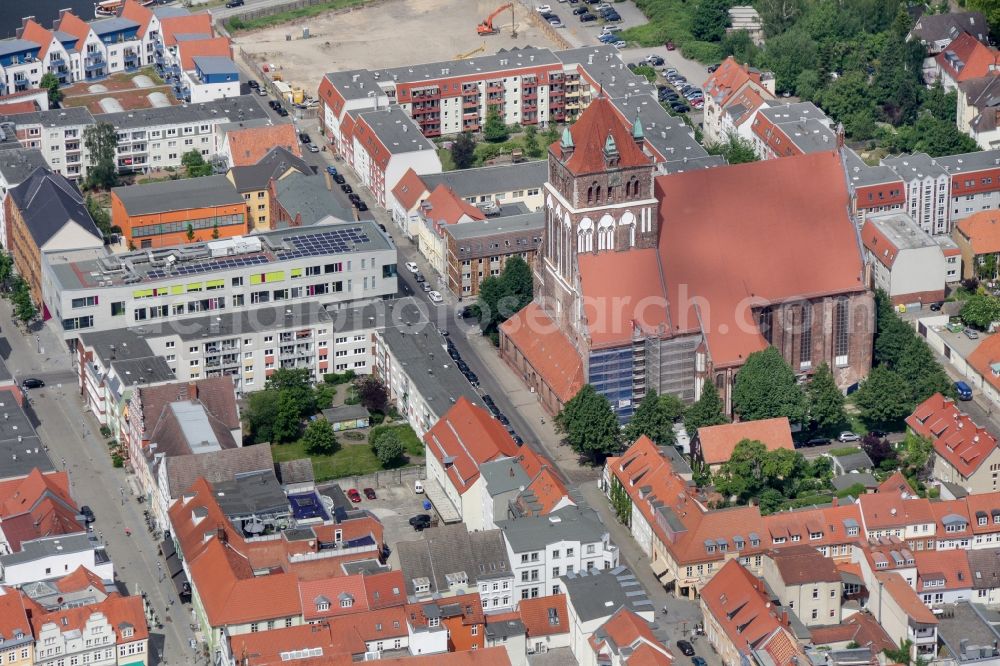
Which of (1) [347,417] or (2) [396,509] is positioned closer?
(2) [396,509]

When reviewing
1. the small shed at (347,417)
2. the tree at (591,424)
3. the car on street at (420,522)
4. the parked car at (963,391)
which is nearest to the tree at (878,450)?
the parked car at (963,391)

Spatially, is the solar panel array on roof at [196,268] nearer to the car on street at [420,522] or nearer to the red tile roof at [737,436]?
the car on street at [420,522]

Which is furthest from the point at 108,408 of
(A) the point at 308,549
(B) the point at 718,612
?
(B) the point at 718,612

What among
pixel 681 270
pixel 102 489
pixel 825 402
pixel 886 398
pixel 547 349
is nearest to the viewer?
pixel 102 489

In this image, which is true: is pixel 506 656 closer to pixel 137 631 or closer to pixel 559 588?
pixel 559 588

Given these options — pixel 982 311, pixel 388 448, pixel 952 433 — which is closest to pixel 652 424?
pixel 388 448

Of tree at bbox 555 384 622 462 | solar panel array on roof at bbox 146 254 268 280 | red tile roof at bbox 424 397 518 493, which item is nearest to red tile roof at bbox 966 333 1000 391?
tree at bbox 555 384 622 462

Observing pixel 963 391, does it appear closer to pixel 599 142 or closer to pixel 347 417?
pixel 599 142
